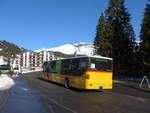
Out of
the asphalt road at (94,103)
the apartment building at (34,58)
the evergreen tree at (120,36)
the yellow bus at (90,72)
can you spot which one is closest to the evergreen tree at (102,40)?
the evergreen tree at (120,36)

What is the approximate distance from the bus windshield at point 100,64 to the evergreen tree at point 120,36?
28.5 meters

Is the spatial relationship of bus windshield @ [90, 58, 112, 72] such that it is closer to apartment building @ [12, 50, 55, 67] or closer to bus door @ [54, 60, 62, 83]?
bus door @ [54, 60, 62, 83]

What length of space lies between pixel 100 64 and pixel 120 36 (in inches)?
1164

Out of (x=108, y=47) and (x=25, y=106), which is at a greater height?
(x=108, y=47)

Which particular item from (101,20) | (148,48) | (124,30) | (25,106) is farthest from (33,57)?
(25,106)

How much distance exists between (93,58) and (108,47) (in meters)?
31.4

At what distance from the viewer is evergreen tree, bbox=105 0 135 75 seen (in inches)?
1929

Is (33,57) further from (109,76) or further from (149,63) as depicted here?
(109,76)

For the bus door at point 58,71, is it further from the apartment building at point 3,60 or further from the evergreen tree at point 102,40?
the apartment building at point 3,60

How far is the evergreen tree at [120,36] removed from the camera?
161 ft

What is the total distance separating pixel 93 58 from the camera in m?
19.9

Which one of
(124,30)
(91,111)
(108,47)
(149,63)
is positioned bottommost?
(91,111)

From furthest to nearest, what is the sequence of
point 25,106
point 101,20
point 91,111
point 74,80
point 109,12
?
point 101,20
point 109,12
point 74,80
point 25,106
point 91,111

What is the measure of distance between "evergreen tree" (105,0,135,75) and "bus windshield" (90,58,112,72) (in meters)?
28.5
